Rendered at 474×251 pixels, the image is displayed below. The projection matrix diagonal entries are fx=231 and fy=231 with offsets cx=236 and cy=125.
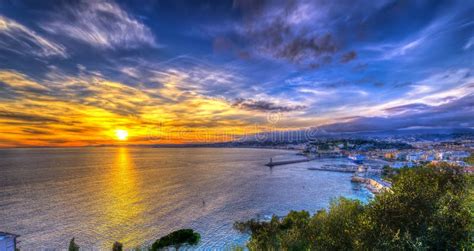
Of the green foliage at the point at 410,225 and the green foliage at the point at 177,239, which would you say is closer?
the green foliage at the point at 410,225

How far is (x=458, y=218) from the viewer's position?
11133mm

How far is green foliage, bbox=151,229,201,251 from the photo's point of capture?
28.9 metres

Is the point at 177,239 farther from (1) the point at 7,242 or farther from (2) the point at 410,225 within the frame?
(2) the point at 410,225

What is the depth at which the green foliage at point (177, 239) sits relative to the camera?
1137 inches

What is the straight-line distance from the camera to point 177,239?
29891mm

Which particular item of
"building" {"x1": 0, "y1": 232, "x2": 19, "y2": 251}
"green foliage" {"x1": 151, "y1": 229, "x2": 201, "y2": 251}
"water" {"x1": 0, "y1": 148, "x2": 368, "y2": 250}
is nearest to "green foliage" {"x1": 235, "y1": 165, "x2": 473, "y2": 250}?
"green foliage" {"x1": 151, "y1": 229, "x2": 201, "y2": 251}

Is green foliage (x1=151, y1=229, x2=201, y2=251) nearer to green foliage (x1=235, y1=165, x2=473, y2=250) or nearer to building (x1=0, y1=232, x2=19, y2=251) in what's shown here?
building (x1=0, y1=232, x2=19, y2=251)

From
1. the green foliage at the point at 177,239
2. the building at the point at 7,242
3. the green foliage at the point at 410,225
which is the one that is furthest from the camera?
the green foliage at the point at 177,239

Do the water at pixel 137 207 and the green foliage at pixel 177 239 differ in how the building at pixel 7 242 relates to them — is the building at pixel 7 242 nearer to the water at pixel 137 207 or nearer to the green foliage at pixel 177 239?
the water at pixel 137 207

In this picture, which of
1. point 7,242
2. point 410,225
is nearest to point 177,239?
point 7,242

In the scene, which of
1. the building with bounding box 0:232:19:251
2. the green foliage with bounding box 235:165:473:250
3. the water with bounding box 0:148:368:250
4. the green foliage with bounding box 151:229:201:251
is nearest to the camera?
the green foliage with bounding box 235:165:473:250

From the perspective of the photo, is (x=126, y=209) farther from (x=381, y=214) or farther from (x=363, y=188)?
(x=363, y=188)

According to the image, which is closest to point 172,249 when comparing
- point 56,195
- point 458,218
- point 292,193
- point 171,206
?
point 171,206

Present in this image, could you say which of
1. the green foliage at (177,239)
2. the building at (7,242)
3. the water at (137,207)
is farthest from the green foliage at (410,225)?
the building at (7,242)
